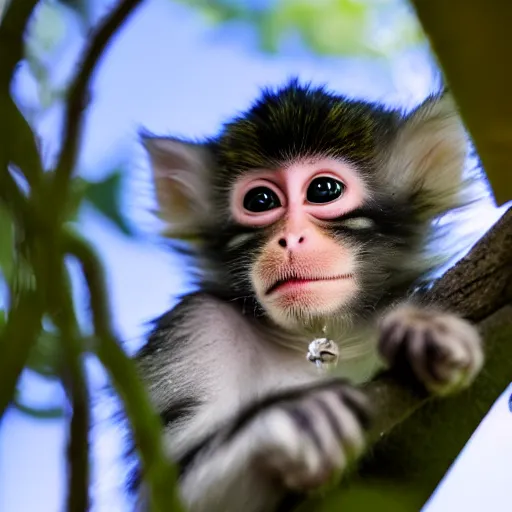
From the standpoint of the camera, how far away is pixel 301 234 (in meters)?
0.58

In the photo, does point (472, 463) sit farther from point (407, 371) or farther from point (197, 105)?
point (197, 105)

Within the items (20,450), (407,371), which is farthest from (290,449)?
(20,450)

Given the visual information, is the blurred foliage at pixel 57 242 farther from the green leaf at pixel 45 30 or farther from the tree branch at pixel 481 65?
the tree branch at pixel 481 65

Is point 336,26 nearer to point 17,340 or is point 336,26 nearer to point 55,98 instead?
point 55,98

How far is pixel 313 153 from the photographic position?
62 centimetres

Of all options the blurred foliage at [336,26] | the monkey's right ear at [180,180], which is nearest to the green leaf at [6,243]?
the monkey's right ear at [180,180]

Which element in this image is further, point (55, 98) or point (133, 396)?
point (55, 98)

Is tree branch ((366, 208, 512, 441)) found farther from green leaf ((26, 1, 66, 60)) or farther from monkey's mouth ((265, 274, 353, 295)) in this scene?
green leaf ((26, 1, 66, 60))

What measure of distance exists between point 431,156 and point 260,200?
0.14 meters

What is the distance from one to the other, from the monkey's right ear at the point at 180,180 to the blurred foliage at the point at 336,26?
0.33 ft

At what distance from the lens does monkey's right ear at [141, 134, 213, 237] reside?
2.11 feet

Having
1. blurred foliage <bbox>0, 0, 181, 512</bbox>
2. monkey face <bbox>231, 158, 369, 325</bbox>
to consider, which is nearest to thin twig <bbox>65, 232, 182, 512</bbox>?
blurred foliage <bbox>0, 0, 181, 512</bbox>

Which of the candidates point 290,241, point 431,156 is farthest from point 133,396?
point 431,156

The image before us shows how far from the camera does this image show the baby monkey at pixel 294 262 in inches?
21.2
